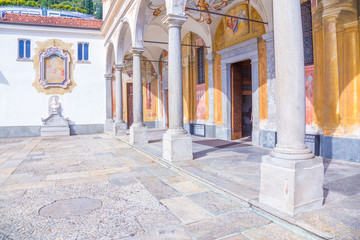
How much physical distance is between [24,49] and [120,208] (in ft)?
48.1

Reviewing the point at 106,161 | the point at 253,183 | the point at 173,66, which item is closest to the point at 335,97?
the point at 253,183

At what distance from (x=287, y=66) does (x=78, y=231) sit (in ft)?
10.3

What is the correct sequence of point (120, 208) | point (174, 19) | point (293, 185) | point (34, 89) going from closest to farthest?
point (293, 185) → point (120, 208) → point (174, 19) → point (34, 89)

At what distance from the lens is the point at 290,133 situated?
3104 millimetres

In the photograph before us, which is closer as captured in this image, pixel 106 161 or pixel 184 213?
pixel 184 213

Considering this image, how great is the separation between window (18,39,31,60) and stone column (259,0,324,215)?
15.2 m

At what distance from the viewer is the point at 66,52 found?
1509 centimetres

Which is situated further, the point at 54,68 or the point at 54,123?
the point at 54,68

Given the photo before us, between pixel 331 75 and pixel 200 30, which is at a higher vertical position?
pixel 200 30

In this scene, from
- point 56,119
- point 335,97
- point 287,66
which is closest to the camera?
point 287,66

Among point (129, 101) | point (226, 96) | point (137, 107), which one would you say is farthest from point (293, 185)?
point (129, 101)

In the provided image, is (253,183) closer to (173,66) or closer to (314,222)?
(314,222)

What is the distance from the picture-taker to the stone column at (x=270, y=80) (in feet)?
24.7

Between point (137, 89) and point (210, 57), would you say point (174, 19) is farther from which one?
point (210, 57)
